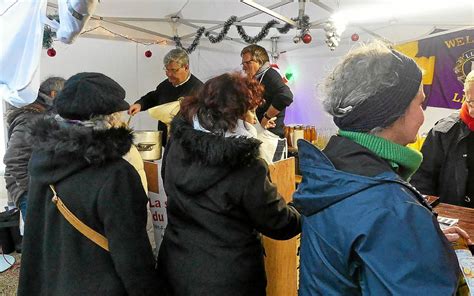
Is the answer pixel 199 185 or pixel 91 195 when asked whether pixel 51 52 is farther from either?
pixel 199 185

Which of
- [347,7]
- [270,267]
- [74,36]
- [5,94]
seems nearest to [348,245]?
[270,267]

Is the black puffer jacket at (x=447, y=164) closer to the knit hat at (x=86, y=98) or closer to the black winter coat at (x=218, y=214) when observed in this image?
the black winter coat at (x=218, y=214)

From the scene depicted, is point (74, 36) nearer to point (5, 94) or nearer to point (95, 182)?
point (5, 94)

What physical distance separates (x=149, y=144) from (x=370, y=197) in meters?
1.26

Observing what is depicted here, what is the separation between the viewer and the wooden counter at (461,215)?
3.68 ft

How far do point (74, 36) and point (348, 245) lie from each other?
4.10 feet

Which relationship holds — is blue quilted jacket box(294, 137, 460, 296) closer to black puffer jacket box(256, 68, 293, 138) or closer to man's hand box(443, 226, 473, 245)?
man's hand box(443, 226, 473, 245)

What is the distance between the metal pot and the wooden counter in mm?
1245

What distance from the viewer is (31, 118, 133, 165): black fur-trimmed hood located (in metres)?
1.03

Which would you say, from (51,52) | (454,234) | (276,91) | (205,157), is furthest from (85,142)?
(51,52)

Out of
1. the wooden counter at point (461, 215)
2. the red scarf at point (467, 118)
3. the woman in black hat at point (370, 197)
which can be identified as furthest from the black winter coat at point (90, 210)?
the red scarf at point (467, 118)

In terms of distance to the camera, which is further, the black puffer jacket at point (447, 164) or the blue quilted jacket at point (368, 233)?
the black puffer jacket at point (447, 164)

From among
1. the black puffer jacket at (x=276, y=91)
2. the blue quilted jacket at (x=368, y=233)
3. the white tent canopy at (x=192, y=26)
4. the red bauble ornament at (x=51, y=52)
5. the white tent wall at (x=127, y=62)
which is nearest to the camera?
the blue quilted jacket at (x=368, y=233)

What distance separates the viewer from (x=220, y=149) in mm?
1000
